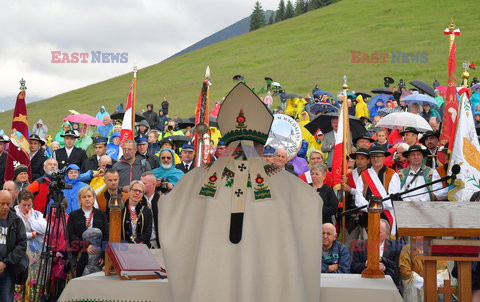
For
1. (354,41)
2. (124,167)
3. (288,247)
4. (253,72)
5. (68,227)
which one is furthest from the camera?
(354,41)

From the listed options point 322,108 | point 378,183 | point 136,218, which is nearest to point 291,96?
point 322,108

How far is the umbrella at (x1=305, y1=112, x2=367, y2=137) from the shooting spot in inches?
508

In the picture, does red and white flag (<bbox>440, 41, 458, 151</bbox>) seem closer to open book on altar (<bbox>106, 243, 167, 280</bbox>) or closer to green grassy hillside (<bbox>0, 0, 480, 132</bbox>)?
open book on altar (<bbox>106, 243, 167, 280</bbox>)

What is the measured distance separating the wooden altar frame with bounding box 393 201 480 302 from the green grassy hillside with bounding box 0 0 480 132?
29.4 metres

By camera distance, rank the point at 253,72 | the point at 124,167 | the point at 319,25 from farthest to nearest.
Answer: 1. the point at 319,25
2. the point at 253,72
3. the point at 124,167

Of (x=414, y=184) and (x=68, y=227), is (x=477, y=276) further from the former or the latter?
(x=68, y=227)

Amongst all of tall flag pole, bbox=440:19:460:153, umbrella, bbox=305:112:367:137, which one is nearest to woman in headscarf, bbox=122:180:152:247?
tall flag pole, bbox=440:19:460:153

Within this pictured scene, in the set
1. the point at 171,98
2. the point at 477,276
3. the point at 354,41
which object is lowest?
the point at 477,276

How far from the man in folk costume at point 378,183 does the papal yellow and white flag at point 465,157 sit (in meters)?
0.73

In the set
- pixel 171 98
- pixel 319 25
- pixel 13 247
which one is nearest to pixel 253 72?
pixel 171 98

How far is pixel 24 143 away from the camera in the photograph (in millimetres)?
11688

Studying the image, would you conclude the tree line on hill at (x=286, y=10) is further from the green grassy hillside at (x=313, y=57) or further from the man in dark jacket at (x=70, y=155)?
the man in dark jacket at (x=70, y=155)

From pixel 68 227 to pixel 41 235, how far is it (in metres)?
0.46

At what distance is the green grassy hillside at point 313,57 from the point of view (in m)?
41.2
